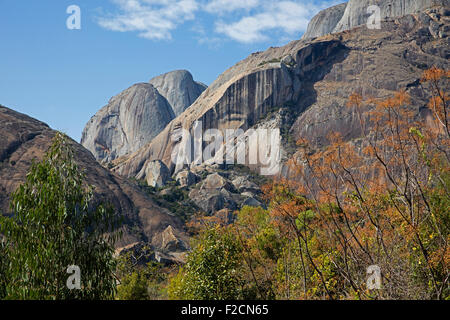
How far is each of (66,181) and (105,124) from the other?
130m

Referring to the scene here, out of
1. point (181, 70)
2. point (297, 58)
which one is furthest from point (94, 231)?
point (181, 70)

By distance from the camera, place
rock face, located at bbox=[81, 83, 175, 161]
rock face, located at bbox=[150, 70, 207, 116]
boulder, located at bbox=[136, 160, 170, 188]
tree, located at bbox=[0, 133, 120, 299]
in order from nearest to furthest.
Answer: tree, located at bbox=[0, 133, 120, 299] < boulder, located at bbox=[136, 160, 170, 188] < rock face, located at bbox=[81, 83, 175, 161] < rock face, located at bbox=[150, 70, 207, 116]

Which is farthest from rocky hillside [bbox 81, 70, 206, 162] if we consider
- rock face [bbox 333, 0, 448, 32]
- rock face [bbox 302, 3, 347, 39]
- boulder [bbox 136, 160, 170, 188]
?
rock face [bbox 333, 0, 448, 32]

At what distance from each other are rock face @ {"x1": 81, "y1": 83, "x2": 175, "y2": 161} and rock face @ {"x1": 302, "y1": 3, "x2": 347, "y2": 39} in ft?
168

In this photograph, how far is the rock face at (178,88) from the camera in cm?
14912

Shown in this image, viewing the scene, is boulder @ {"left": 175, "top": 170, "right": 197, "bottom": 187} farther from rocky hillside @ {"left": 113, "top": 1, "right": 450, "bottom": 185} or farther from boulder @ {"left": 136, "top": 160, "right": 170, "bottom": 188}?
rocky hillside @ {"left": 113, "top": 1, "right": 450, "bottom": 185}

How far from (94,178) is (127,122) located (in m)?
70.5

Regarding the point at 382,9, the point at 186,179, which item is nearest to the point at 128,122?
the point at 186,179

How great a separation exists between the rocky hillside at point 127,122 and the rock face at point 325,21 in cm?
5068

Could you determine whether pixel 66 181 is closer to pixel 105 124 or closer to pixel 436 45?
pixel 436 45

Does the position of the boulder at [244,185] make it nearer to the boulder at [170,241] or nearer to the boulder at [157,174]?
the boulder at [157,174]

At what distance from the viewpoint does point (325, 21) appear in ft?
433

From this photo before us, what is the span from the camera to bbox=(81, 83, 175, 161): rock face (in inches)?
5037

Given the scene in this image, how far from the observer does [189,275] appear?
49.4ft
